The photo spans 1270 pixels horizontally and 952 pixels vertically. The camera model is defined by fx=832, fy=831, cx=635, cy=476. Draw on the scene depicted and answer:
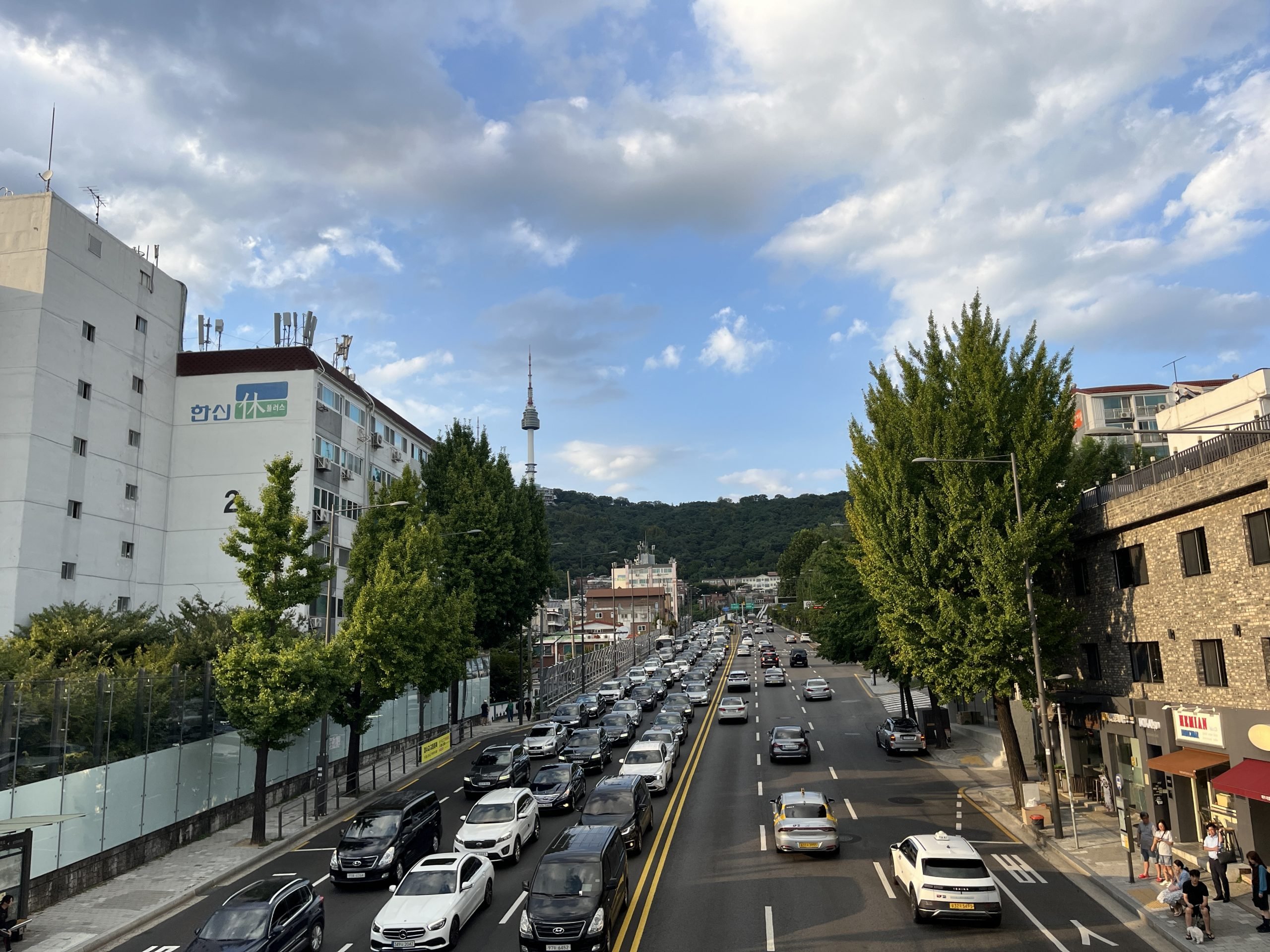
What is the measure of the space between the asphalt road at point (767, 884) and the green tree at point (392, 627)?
15.2 ft

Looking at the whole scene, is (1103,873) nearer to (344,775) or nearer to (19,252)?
(344,775)

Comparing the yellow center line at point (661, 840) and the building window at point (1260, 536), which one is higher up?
the building window at point (1260, 536)

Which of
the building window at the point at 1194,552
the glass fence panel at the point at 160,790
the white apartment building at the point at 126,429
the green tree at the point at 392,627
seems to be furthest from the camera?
the white apartment building at the point at 126,429

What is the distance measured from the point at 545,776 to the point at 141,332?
3933 centimetres

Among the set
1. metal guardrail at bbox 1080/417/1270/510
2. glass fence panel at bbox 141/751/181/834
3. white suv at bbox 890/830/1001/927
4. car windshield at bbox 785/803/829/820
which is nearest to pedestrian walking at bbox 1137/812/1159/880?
white suv at bbox 890/830/1001/927

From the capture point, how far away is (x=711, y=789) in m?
30.3

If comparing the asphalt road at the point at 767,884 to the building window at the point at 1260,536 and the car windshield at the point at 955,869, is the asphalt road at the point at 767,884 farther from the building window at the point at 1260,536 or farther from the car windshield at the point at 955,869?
the building window at the point at 1260,536

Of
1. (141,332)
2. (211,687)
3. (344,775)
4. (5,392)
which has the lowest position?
(344,775)

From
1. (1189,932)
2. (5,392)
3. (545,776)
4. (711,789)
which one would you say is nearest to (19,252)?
(5,392)

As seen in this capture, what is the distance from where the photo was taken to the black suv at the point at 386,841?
19875mm

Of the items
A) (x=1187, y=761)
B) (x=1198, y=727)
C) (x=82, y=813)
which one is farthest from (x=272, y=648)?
(x=1198, y=727)

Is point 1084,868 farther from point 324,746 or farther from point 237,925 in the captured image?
point 324,746

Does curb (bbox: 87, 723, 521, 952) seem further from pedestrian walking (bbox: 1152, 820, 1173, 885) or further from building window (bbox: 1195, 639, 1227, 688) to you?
building window (bbox: 1195, 639, 1227, 688)

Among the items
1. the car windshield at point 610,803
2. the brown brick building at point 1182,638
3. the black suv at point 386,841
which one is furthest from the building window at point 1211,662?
the black suv at point 386,841
